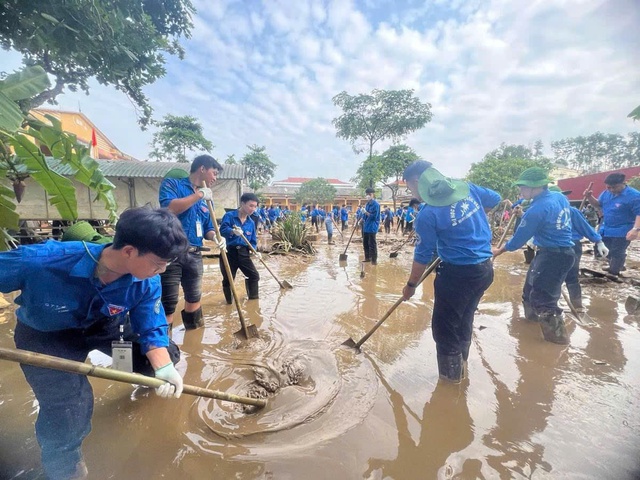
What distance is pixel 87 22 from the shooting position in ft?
14.8

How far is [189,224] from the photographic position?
3219 millimetres

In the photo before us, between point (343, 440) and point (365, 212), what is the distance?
244 inches

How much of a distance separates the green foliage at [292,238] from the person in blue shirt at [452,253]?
727 centimetres

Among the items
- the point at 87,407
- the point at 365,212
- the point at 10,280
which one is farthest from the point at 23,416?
the point at 365,212

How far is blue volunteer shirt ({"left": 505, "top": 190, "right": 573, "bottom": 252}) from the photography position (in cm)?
325

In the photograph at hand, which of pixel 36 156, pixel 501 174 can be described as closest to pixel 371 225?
pixel 36 156

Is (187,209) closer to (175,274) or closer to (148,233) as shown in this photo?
(175,274)

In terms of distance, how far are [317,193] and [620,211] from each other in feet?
106

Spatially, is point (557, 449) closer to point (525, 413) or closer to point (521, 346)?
point (525, 413)

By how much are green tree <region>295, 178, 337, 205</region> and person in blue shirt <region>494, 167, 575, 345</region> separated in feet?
109

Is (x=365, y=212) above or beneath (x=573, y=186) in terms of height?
beneath

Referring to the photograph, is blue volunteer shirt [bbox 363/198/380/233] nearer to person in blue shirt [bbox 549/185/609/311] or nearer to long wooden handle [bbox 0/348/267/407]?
person in blue shirt [bbox 549/185/609/311]

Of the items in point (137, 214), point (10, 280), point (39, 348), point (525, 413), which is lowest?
point (525, 413)

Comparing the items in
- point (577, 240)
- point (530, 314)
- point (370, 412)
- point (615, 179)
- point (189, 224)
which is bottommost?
point (370, 412)
